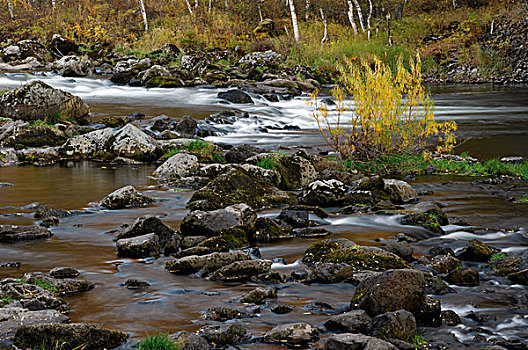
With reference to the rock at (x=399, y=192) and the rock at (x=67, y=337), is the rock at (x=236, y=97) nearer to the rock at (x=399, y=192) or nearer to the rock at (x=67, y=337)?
the rock at (x=399, y=192)

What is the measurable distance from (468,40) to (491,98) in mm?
14465

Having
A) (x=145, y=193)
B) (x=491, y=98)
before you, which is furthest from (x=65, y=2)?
(x=145, y=193)

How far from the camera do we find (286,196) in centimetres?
968

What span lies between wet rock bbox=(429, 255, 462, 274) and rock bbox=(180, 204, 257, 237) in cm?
236

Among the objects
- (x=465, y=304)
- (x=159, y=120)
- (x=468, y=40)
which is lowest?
(x=465, y=304)

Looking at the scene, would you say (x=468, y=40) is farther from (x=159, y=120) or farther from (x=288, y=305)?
(x=288, y=305)

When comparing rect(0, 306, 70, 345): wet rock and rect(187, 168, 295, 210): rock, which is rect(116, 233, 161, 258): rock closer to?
rect(187, 168, 295, 210): rock

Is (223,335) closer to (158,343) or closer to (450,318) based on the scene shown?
(158,343)

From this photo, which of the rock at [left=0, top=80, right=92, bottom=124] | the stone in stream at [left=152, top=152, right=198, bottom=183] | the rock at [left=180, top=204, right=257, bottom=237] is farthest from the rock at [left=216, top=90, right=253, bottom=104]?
the rock at [left=180, top=204, right=257, bottom=237]

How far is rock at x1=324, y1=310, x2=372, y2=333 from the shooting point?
4504mm

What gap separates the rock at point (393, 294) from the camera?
467cm

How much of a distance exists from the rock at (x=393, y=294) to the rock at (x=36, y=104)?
1419 cm

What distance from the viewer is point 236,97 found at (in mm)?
25281

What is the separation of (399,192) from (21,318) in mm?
6738
